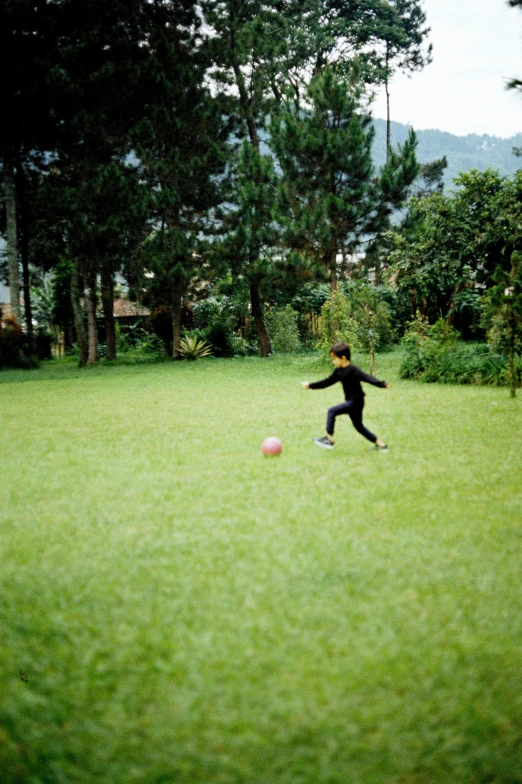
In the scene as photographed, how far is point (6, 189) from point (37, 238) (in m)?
3.62

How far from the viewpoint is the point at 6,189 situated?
22562mm

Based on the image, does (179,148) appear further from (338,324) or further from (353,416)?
(353,416)

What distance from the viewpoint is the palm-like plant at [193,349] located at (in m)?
23.6

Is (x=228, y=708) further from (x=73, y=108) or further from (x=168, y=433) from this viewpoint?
(x=73, y=108)

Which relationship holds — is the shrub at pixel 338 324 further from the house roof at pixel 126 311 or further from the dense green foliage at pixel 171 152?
the house roof at pixel 126 311

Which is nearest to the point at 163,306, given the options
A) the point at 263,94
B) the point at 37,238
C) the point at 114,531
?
the point at 37,238

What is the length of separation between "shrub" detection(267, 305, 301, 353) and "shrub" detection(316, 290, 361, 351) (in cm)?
693

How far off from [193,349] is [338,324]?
7.43 metres

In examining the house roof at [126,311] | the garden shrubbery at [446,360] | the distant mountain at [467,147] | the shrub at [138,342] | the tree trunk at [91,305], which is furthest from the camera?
the distant mountain at [467,147]

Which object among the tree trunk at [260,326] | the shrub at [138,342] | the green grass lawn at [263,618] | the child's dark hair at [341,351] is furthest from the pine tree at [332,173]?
the green grass lawn at [263,618]

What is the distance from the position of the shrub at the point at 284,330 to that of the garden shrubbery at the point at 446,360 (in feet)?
31.4

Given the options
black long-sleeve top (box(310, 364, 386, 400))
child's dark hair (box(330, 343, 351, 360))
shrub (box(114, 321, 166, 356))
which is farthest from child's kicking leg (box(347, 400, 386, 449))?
shrub (box(114, 321, 166, 356))

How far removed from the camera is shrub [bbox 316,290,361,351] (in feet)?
57.7

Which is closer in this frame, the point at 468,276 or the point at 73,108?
the point at 468,276
